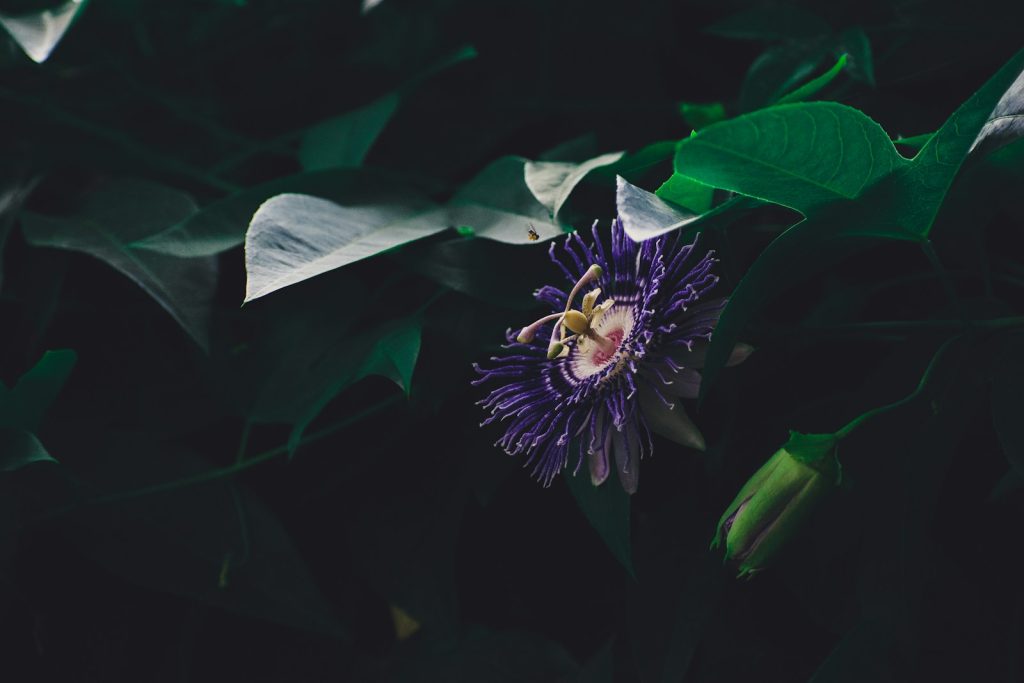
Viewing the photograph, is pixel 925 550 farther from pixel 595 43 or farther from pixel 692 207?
pixel 595 43

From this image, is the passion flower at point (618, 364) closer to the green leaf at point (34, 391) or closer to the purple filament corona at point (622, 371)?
the purple filament corona at point (622, 371)

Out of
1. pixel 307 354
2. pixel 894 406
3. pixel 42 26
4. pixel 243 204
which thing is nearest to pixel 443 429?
pixel 307 354

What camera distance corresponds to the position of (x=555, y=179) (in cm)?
55

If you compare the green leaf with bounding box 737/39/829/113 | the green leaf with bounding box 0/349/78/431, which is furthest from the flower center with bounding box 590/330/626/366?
the green leaf with bounding box 0/349/78/431

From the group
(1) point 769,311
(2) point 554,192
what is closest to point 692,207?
(2) point 554,192

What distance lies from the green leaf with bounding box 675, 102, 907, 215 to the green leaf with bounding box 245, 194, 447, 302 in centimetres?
21

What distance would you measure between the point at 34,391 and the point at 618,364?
369mm

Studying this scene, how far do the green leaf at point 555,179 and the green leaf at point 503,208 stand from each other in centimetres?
1

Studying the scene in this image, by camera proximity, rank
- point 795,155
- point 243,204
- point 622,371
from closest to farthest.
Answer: point 795,155, point 622,371, point 243,204

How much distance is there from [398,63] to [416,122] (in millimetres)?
66

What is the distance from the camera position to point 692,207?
1.53 feet

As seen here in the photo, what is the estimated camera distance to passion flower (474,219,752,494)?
1.58 feet

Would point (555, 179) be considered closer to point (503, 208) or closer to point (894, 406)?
point (503, 208)

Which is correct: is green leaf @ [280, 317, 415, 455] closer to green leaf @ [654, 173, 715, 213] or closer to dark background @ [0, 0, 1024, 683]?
dark background @ [0, 0, 1024, 683]
